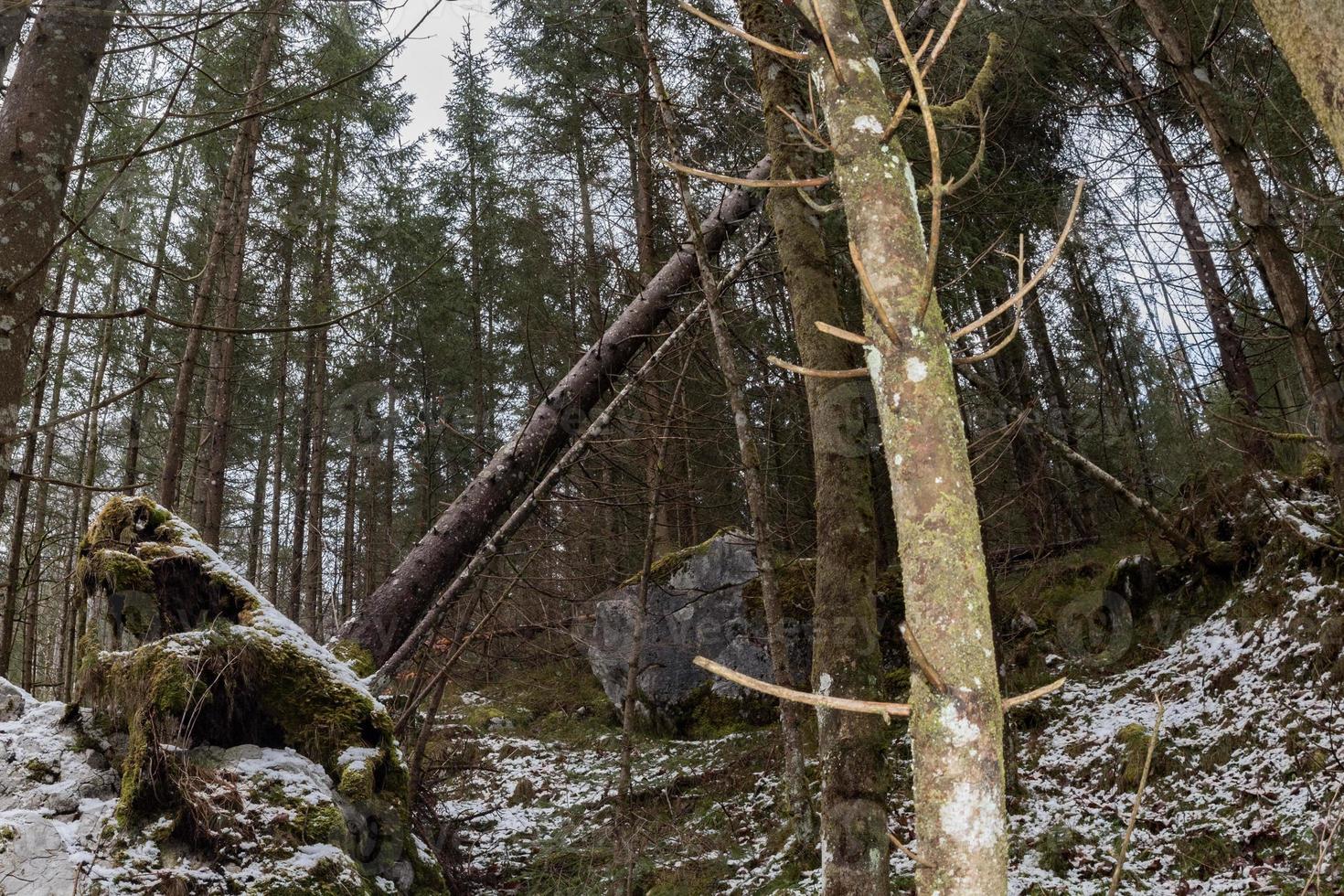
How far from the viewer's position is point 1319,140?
326 inches

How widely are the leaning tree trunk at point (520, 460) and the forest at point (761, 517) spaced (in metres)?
0.04

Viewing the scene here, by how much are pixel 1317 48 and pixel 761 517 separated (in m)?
4.39

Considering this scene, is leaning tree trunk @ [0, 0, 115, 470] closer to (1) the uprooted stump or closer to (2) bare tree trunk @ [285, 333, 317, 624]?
(1) the uprooted stump

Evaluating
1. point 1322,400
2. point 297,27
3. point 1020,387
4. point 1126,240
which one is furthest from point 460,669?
point 1126,240

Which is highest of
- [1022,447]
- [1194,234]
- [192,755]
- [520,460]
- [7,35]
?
[1194,234]

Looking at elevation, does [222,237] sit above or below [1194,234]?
above

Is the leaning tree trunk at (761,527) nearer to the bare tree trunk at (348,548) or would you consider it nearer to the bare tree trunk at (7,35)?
the bare tree trunk at (7,35)

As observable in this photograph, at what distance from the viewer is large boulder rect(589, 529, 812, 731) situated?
9367mm

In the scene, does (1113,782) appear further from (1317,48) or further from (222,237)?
(222,237)

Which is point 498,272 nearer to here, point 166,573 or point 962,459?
point 166,573

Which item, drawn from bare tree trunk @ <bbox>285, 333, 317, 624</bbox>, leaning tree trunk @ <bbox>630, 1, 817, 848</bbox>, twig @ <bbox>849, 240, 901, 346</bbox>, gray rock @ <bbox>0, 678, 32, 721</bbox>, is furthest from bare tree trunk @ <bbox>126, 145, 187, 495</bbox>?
twig @ <bbox>849, 240, 901, 346</bbox>

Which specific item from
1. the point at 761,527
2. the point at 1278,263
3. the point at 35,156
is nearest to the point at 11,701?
the point at 35,156

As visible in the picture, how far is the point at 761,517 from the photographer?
19.4 ft

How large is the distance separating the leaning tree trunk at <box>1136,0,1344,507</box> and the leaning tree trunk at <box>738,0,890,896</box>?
2396mm
